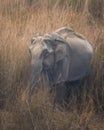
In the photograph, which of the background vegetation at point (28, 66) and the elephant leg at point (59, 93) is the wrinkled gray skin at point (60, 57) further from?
the background vegetation at point (28, 66)

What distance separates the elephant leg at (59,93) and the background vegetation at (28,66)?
0.31ft

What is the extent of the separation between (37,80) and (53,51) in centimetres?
36

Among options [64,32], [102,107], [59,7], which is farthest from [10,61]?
[59,7]

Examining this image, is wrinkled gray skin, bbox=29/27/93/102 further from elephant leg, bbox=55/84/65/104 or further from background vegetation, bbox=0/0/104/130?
background vegetation, bbox=0/0/104/130

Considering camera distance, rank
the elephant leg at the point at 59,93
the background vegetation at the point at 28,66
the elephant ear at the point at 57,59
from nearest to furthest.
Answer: the background vegetation at the point at 28,66
the elephant ear at the point at 57,59
the elephant leg at the point at 59,93

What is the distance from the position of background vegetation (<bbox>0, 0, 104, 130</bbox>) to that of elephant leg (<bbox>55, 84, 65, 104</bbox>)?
9 centimetres

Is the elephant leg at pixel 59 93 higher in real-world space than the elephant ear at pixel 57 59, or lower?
lower

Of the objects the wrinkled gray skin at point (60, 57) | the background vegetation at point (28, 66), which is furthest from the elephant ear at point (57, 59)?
the background vegetation at point (28, 66)

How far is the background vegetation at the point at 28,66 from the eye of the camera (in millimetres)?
3842

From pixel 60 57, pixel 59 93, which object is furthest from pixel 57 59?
pixel 59 93

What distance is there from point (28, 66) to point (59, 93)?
48cm

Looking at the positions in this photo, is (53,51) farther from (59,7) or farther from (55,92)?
(59,7)

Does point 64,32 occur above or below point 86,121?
above

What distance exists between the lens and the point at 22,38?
4.98m
